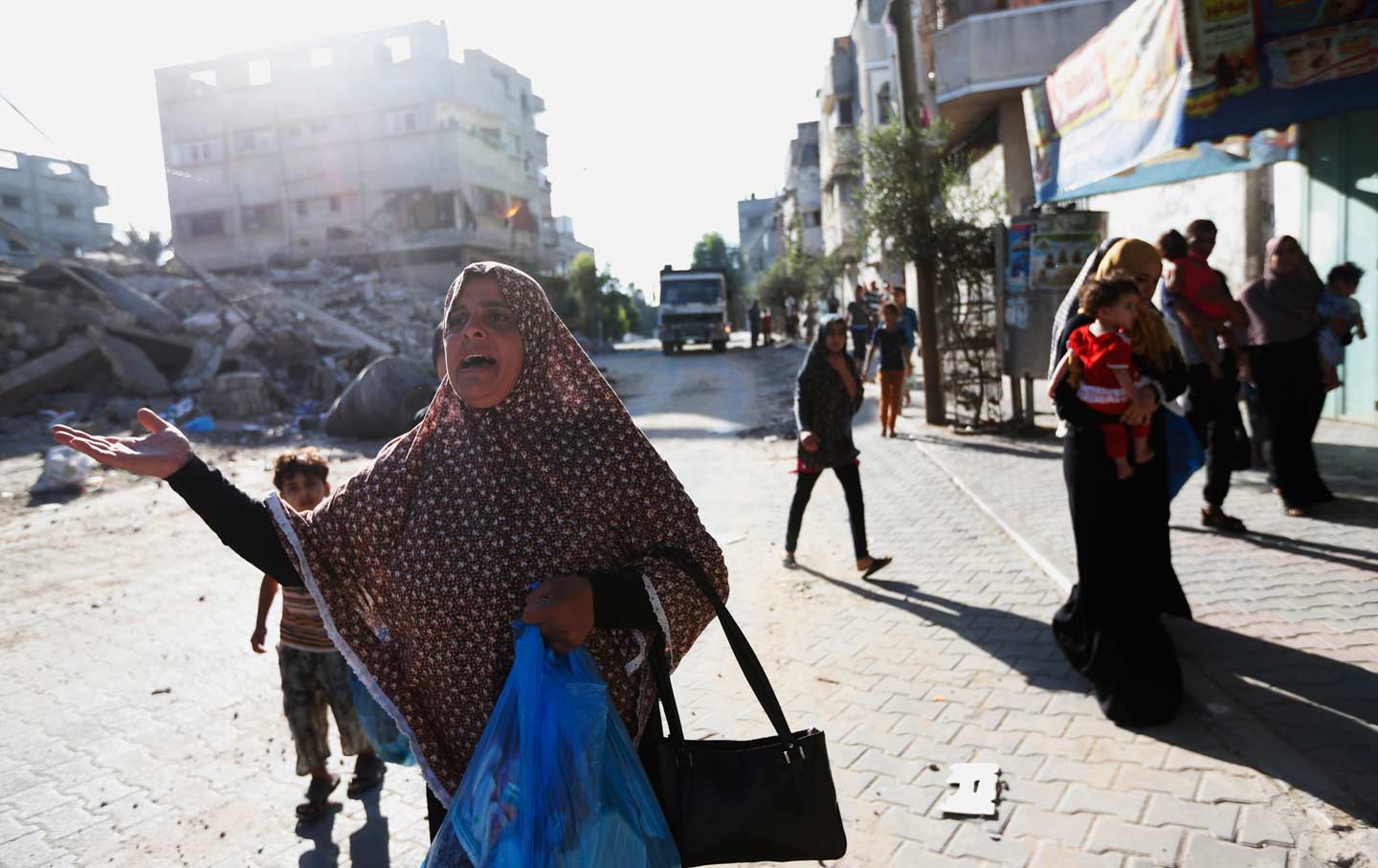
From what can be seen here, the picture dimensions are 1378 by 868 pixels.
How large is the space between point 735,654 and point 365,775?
250 centimetres

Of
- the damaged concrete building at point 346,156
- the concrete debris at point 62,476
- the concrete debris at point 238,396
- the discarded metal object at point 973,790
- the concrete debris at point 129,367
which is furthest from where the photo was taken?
the damaged concrete building at point 346,156

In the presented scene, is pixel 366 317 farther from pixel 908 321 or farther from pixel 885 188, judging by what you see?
pixel 885 188

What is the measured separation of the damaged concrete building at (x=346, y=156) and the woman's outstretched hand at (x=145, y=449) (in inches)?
1813

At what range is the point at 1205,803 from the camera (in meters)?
3.11

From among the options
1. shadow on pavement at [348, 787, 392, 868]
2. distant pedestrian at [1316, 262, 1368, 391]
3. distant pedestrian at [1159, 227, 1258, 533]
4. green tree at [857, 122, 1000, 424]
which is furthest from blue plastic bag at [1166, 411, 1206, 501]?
green tree at [857, 122, 1000, 424]

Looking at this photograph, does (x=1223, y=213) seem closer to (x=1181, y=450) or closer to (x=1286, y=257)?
(x=1286, y=257)

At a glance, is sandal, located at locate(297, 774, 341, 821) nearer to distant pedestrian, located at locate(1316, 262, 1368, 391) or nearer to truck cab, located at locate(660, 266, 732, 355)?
distant pedestrian, located at locate(1316, 262, 1368, 391)

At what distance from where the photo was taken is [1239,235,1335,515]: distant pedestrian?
637 cm

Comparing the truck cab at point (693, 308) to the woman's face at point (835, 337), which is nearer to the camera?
the woman's face at point (835, 337)

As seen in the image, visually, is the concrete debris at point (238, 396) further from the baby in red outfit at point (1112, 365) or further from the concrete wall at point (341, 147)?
the concrete wall at point (341, 147)

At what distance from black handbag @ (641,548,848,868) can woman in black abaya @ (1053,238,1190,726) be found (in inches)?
95.5

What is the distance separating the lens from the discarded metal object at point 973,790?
127 inches

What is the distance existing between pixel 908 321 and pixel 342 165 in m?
42.5

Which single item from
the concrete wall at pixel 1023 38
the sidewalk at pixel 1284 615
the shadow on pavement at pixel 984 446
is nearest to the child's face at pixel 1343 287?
the sidewalk at pixel 1284 615
